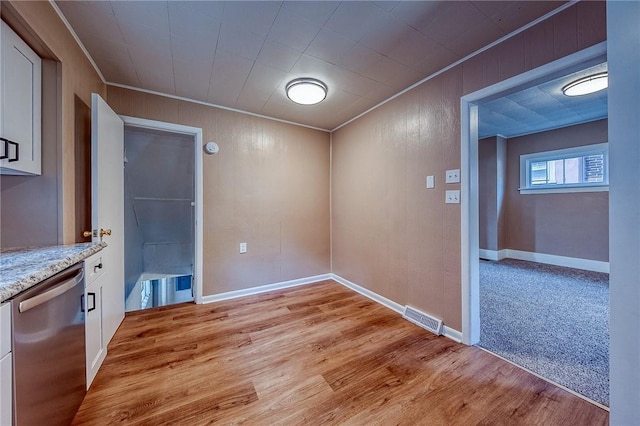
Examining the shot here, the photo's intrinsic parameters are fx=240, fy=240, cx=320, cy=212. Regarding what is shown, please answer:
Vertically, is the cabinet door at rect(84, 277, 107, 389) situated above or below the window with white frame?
below

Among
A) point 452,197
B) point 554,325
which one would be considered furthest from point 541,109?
point 554,325

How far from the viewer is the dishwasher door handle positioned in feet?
2.71

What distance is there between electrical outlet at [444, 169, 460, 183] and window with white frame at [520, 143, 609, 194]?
3388 mm

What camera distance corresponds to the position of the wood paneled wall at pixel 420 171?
153 cm

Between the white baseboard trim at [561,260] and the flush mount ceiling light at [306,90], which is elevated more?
the flush mount ceiling light at [306,90]

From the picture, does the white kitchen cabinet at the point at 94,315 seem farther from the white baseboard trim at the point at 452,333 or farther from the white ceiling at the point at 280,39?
the white baseboard trim at the point at 452,333

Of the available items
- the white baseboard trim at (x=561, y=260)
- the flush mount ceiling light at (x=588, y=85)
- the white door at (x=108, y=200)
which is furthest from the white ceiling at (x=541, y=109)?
the white door at (x=108, y=200)

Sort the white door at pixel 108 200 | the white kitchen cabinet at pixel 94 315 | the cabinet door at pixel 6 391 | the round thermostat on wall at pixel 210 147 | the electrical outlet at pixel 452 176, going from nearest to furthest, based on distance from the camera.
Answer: the cabinet door at pixel 6 391 < the white kitchen cabinet at pixel 94 315 < the white door at pixel 108 200 < the electrical outlet at pixel 452 176 < the round thermostat on wall at pixel 210 147

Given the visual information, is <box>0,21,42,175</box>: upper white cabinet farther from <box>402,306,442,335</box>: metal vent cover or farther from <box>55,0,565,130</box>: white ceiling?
<box>402,306,442,335</box>: metal vent cover

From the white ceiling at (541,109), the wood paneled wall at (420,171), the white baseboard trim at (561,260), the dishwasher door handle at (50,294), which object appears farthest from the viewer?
the white baseboard trim at (561,260)

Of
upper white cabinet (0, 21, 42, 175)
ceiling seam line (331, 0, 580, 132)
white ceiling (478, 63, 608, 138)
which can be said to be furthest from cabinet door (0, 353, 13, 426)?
white ceiling (478, 63, 608, 138)

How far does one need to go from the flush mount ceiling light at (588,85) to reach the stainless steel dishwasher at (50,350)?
4.23 m

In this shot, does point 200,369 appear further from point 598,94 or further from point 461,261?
point 598,94

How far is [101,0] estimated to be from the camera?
4.46 feet
